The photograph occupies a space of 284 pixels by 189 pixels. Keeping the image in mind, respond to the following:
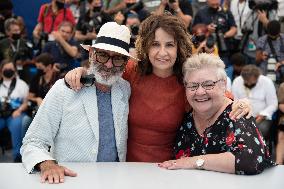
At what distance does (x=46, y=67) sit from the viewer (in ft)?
22.3

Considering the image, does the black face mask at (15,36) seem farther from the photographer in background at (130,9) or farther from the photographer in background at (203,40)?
the photographer in background at (203,40)

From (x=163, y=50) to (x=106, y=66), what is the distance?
1.16 feet

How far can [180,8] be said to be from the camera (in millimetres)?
7500

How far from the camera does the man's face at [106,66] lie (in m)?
2.81

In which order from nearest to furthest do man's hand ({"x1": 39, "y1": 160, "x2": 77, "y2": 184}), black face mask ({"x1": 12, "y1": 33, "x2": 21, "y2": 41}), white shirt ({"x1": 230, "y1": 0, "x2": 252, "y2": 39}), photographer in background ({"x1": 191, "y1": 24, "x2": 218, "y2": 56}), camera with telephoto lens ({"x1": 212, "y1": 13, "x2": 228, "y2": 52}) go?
man's hand ({"x1": 39, "y1": 160, "x2": 77, "y2": 184}) → photographer in background ({"x1": 191, "y1": 24, "x2": 218, "y2": 56}) → camera with telephoto lens ({"x1": 212, "y1": 13, "x2": 228, "y2": 52}) → white shirt ({"x1": 230, "y1": 0, "x2": 252, "y2": 39}) → black face mask ({"x1": 12, "y1": 33, "x2": 21, "y2": 41})

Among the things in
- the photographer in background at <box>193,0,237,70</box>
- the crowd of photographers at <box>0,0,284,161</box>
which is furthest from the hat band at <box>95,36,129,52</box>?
the photographer in background at <box>193,0,237,70</box>

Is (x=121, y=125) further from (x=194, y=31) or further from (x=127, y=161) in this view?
(x=194, y=31)

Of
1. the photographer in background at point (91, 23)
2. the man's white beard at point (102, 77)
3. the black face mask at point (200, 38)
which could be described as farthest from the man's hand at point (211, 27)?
the man's white beard at point (102, 77)

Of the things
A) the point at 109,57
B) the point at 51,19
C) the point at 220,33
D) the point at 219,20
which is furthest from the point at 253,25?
the point at 109,57

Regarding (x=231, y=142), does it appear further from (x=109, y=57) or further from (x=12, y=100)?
(x=12, y=100)

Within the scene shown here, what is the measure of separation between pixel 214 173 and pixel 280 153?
12.3ft

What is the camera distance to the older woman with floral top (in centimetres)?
260

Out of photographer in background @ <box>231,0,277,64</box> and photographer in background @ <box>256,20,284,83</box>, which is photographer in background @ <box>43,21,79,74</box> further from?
photographer in background @ <box>256,20,284,83</box>

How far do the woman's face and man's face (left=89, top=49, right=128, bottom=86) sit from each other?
0.22 metres
